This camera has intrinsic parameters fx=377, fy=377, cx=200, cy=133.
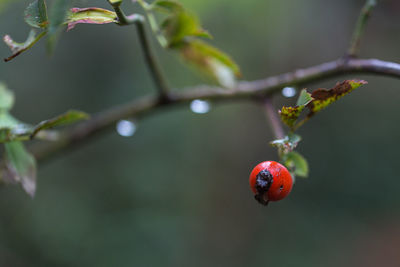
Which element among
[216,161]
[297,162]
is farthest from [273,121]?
[216,161]

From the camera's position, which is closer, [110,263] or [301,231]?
[110,263]

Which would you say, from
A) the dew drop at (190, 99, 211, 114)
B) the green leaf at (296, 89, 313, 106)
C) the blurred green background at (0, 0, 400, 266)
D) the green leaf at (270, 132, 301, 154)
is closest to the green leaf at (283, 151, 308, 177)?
the green leaf at (270, 132, 301, 154)

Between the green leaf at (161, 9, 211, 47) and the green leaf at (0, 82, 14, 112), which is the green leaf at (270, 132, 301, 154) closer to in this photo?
the green leaf at (161, 9, 211, 47)

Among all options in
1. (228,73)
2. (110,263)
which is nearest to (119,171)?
(110,263)

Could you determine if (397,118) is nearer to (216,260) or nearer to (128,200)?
(216,260)

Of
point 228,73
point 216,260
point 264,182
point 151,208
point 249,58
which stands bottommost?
point 216,260

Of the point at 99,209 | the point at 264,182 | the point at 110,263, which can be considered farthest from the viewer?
the point at 99,209
